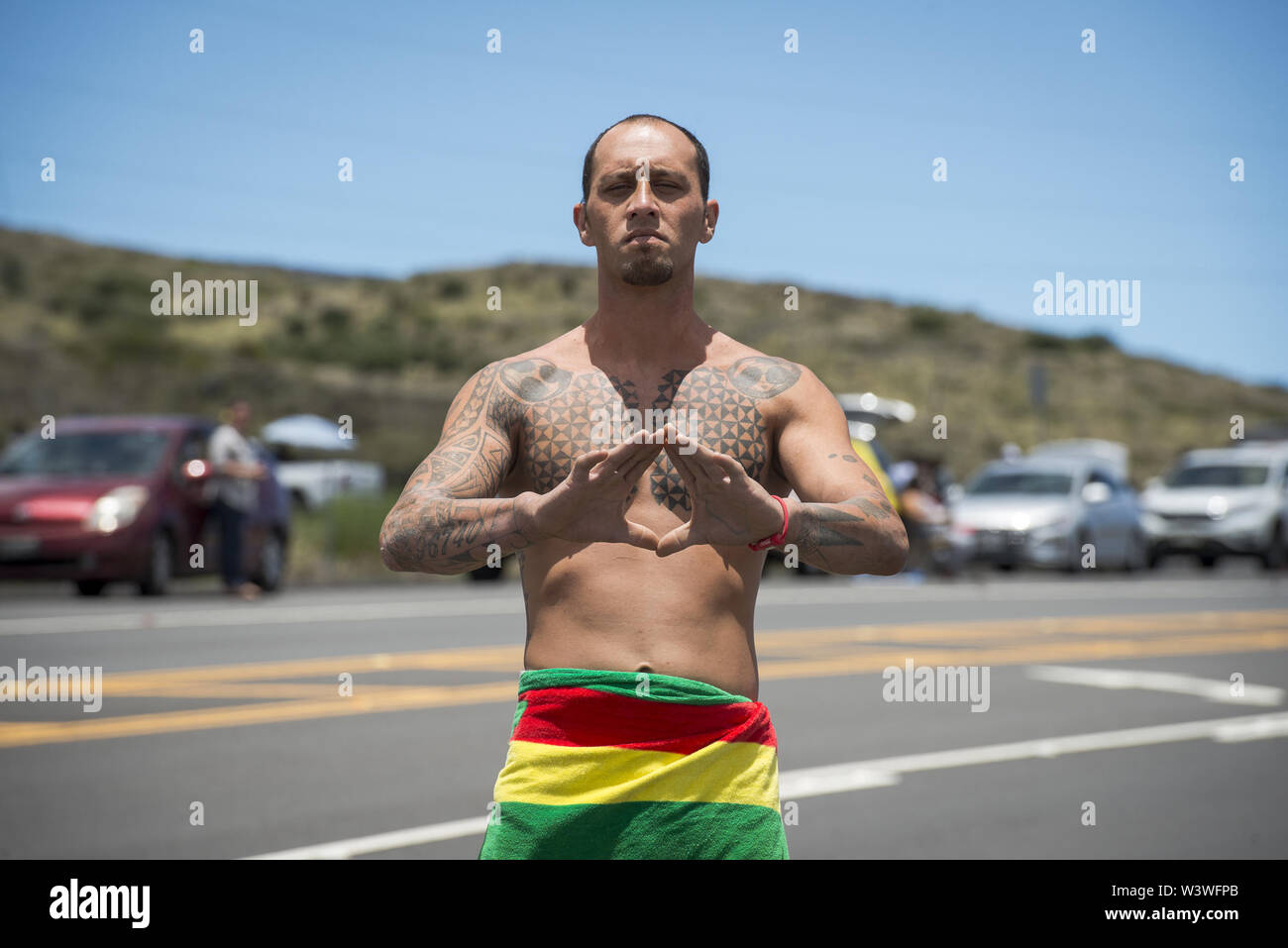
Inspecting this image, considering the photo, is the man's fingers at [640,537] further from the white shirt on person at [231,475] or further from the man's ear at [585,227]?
the white shirt on person at [231,475]

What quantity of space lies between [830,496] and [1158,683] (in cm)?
1001

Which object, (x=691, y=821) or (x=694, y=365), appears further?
(x=694, y=365)

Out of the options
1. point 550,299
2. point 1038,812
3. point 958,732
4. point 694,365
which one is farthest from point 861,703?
point 550,299

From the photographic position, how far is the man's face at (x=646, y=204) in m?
3.09

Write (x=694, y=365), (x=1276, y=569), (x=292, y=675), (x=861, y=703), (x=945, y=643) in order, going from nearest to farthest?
(x=694, y=365)
(x=861, y=703)
(x=292, y=675)
(x=945, y=643)
(x=1276, y=569)

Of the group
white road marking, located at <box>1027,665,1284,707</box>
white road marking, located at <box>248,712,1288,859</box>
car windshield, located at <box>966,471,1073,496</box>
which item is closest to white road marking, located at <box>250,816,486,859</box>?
white road marking, located at <box>248,712,1288,859</box>

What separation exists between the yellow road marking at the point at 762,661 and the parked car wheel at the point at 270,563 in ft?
17.8
